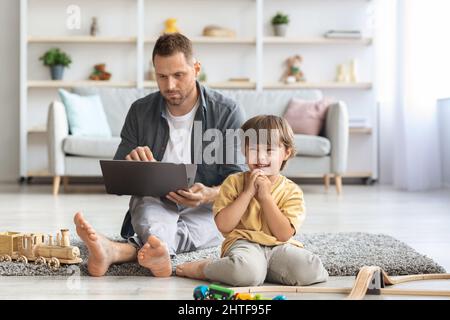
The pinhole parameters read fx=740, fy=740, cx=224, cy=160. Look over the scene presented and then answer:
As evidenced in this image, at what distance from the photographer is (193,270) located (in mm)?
2213

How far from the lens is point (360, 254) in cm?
259

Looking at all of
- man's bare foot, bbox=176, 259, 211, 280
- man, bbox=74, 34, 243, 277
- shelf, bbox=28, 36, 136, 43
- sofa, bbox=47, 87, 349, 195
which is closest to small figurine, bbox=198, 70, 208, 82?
shelf, bbox=28, 36, 136, 43

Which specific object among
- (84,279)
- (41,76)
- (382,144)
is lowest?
(84,279)

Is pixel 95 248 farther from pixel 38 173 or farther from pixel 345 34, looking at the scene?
pixel 345 34

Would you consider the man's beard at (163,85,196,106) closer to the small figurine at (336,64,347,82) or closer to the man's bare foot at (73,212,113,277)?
the man's bare foot at (73,212,113,277)

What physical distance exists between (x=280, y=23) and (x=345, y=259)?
14.5 ft

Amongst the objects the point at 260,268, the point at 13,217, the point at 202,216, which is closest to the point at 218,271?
the point at 260,268

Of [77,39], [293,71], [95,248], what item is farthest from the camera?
[293,71]

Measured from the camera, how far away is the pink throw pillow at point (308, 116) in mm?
5676

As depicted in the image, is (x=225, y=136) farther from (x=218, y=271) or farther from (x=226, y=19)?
(x=226, y=19)

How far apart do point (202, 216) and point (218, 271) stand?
62cm

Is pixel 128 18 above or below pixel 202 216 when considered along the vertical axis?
above

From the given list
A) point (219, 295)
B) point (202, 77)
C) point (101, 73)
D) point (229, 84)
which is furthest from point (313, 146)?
point (219, 295)
